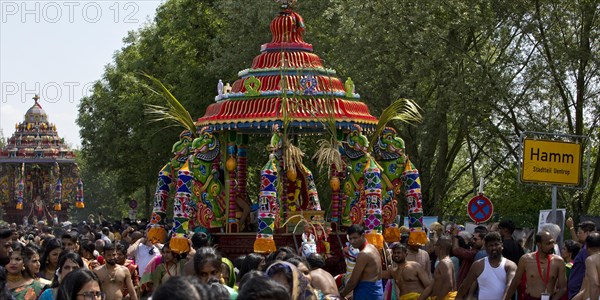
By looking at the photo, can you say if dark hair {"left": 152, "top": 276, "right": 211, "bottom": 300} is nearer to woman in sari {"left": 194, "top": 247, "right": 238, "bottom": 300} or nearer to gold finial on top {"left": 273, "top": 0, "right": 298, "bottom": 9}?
woman in sari {"left": 194, "top": 247, "right": 238, "bottom": 300}

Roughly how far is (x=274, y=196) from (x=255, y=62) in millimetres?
3168

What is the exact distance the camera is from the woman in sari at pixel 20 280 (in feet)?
34.9

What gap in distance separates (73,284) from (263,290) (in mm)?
Answer: 2260

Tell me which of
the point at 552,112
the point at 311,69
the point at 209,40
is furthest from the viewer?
the point at 209,40

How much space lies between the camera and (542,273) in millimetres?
13656

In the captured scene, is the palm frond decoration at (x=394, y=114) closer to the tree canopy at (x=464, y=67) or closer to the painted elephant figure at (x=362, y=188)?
the painted elephant figure at (x=362, y=188)

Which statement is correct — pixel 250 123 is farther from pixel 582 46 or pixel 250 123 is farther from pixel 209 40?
pixel 209 40

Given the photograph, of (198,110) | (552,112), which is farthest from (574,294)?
(198,110)

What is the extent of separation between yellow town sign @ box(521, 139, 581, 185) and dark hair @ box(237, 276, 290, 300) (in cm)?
1228

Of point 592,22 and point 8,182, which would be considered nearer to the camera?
point 592,22

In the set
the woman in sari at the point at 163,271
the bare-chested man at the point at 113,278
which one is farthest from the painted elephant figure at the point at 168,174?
the bare-chested man at the point at 113,278

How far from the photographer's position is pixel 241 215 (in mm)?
22109

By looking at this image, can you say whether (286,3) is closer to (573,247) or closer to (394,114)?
(394,114)

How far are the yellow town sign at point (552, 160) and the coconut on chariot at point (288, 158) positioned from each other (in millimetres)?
2902
